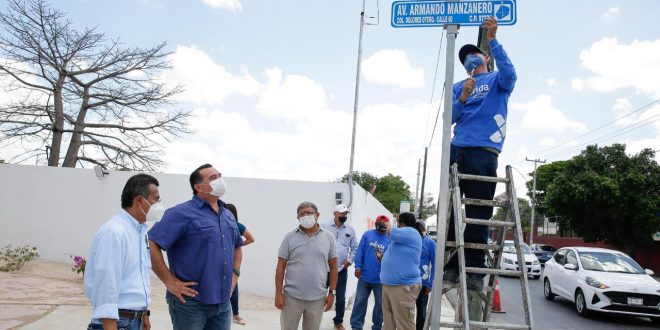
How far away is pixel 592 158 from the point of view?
30562 mm

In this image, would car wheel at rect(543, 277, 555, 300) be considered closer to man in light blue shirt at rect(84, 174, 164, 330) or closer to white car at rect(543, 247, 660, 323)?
white car at rect(543, 247, 660, 323)

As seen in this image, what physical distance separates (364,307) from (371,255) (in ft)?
2.55

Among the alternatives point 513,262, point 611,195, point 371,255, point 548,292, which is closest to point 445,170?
point 371,255

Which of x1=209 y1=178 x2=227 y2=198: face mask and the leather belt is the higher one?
x1=209 y1=178 x2=227 y2=198: face mask

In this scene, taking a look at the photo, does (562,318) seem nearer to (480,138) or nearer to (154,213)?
(480,138)

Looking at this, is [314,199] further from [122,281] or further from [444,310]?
[122,281]

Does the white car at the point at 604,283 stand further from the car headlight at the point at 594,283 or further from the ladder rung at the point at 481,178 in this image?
the ladder rung at the point at 481,178

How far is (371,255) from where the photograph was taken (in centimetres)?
742

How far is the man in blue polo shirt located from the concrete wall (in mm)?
6892

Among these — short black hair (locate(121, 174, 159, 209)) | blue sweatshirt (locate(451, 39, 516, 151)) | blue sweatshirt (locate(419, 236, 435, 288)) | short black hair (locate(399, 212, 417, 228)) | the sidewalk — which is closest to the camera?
short black hair (locate(121, 174, 159, 209))

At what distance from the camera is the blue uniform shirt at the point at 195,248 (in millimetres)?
3523

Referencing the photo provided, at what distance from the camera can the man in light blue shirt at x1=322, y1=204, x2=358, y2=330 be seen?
7.87 meters

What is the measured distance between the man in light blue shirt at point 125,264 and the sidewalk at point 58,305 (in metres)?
4.28

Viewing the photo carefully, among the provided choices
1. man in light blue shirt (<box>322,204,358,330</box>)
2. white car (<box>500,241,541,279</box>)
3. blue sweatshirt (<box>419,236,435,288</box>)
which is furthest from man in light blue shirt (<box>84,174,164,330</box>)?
white car (<box>500,241,541,279</box>)
